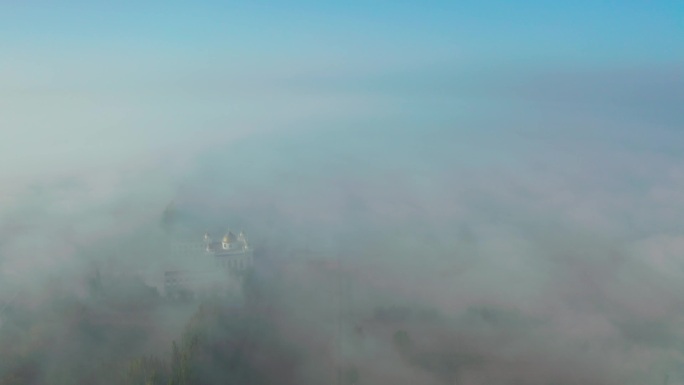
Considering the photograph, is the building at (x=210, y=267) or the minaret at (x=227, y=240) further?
the minaret at (x=227, y=240)

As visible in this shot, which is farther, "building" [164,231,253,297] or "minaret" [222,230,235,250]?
"minaret" [222,230,235,250]

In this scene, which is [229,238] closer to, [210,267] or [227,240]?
[227,240]

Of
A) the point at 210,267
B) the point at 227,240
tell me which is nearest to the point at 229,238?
the point at 227,240

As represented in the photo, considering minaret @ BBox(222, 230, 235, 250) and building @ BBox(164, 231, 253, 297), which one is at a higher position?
minaret @ BBox(222, 230, 235, 250)

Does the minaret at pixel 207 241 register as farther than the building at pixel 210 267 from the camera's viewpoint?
Yes

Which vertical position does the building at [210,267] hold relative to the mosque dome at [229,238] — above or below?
below

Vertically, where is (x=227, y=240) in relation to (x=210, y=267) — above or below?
above

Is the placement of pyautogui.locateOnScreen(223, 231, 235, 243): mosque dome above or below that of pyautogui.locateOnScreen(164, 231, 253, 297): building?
above

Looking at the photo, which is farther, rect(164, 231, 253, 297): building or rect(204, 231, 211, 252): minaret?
rect(204, 231, 211, 252): minaret

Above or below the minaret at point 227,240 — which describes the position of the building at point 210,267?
below
